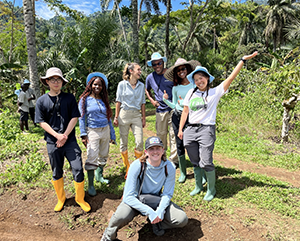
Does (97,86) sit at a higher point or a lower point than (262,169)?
higher

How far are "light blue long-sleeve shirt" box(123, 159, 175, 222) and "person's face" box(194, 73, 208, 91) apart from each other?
1.23m

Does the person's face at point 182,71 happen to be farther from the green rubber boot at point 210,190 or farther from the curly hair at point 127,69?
the green rubber boot at point 210,190

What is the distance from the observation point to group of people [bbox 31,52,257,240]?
2918 mm

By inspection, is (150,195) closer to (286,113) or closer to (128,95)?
(128,95)

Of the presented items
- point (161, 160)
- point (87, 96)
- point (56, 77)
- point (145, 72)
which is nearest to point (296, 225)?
point (161, 160)

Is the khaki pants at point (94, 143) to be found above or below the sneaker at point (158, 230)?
above

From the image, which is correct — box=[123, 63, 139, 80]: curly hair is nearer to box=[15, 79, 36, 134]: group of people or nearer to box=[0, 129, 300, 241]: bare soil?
box=[0, 129, 300, 241]: bare soil

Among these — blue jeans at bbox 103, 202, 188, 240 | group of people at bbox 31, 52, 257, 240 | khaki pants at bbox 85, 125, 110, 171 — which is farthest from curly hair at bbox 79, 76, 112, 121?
blue jeans at bbox 103, 202, 188, 240

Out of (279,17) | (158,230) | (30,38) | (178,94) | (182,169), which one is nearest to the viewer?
(158,230)

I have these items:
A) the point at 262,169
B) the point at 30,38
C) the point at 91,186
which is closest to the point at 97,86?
the point at 91,186

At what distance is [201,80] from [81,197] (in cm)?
257

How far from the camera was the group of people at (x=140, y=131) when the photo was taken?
2918mm

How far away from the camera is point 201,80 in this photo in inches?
132

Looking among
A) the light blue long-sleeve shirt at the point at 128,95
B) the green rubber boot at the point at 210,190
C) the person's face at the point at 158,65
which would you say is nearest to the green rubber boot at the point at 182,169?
the green rubber boot at the point at 210,190
